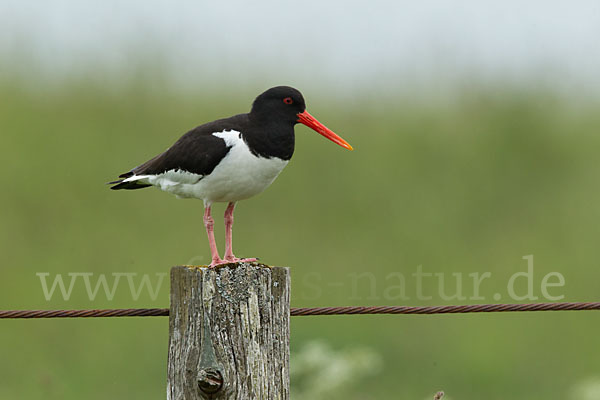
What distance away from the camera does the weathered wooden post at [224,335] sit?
3.18 metres

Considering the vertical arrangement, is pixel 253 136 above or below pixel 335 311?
above

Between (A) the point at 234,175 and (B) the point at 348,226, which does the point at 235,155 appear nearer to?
(A) the point at 234,175

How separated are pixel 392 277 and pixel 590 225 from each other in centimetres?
276

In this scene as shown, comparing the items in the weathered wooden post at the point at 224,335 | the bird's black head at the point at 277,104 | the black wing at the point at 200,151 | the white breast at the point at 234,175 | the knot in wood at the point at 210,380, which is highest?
the bird's black head at the point at 277,104

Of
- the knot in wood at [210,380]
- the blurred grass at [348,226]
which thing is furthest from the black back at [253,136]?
the blurred grass at [348,226]

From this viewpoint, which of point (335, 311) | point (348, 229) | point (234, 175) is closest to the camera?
point (335, 311)

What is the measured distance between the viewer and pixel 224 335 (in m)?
3.19

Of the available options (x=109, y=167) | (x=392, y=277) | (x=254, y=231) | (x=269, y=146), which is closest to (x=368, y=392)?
(x=392, y=277)

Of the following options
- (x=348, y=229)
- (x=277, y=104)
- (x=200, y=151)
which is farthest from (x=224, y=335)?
Result: (x=348, y=229)

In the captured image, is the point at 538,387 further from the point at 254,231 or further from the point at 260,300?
the point at 260,300

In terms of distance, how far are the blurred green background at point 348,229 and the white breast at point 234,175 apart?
1.84 meters

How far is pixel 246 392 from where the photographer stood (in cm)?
320

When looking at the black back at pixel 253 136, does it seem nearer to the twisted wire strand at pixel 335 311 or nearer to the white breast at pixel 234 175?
the white breast at pixel 234 175

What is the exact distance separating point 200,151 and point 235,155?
0.67ft
